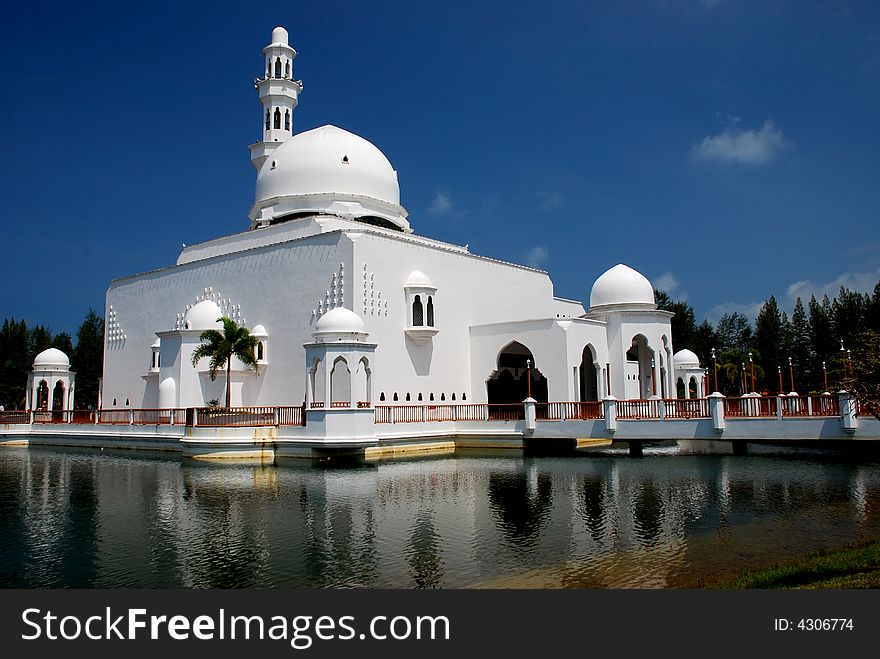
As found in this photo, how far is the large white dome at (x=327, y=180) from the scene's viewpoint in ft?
99.9

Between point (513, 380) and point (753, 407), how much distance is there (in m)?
11.8

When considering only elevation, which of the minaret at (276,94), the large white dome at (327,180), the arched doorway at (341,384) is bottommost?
the arched doorway at (341,384)

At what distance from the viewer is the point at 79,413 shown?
3067 centimetres

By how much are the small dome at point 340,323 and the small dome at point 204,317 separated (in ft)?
20.9

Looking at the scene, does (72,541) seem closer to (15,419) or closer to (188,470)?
(188,470)

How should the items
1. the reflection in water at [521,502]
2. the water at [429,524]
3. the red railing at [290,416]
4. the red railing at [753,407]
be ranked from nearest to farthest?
the water at [429,524], the reflection in water at [521,502], the red railing at [753,407], the red railing at [290,416]

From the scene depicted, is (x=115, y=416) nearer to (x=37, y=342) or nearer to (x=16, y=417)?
(x=16, y=417)

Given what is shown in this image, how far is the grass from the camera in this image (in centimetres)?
679

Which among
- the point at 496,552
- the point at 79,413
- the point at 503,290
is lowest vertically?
the point at 496,552

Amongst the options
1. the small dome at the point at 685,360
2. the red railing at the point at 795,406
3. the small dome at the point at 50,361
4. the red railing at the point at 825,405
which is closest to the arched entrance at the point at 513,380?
the small dome at the point at 685,360

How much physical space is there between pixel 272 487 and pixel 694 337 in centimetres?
4060

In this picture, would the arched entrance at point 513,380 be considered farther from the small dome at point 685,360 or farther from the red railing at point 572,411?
the small dome at point 685,360

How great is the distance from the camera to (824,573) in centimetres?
742

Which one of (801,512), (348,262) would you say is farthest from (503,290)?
(801,512)
